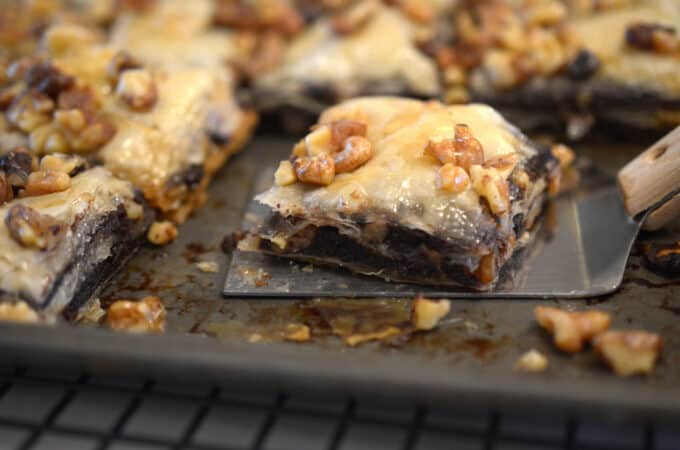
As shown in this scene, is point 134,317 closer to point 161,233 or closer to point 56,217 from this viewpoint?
point 56,217

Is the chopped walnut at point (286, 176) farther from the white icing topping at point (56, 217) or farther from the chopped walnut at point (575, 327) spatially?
the chopped walnut at point (575, 327)

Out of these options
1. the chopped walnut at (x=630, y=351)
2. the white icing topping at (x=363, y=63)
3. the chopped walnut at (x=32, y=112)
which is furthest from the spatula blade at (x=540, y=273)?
the white icing topping at (x=363, y=63)

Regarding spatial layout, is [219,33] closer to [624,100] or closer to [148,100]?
[148,100]

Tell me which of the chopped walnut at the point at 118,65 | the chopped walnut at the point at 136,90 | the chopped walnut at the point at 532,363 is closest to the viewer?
the chopped walnut at the point at 532,363

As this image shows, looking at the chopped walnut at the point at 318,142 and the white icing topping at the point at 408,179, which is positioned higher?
the chopped walnut at the point at 318,142

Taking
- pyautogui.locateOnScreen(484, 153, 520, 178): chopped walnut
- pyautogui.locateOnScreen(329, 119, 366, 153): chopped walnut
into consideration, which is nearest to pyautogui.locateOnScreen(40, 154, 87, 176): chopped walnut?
pyautogui.locateOnScreen(329, 119, 366, 153): chopped walnut

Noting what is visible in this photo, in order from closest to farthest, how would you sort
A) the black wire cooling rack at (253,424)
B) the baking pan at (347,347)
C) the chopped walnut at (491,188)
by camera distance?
the baking pan at (347,347)
the black wire cooling rack at (253,424)
the chopped walnut at (491,188)

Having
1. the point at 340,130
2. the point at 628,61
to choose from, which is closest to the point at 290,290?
the point at 340,130
